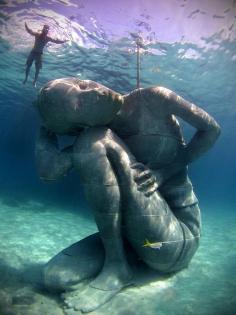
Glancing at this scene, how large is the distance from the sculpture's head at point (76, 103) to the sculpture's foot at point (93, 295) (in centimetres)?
257

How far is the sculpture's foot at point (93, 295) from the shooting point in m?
4.29

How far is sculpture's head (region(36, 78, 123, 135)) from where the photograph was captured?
14.9 ft

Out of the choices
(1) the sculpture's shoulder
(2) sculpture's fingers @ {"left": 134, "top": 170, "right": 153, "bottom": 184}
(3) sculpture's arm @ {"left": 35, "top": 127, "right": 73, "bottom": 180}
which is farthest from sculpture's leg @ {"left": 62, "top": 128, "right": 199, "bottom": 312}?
(1) the sculpture's shoulder

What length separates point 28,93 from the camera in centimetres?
2861

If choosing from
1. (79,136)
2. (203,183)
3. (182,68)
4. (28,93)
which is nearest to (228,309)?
(79,136)

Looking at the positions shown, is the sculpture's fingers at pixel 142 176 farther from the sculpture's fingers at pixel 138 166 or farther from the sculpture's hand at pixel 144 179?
the sculpture's fingers at pixel 138 166

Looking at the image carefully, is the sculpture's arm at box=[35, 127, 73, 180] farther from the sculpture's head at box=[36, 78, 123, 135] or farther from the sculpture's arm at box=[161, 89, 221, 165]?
the sculpture's arm at box=[161, 89, 221, 165]

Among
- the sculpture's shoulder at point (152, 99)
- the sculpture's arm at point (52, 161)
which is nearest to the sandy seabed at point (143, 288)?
the sculpture's arm at point (52, 161)

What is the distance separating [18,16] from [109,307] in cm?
1486

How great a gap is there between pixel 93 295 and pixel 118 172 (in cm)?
193

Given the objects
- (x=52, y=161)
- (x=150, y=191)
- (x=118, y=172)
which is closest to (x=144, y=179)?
(x=150, y=191)

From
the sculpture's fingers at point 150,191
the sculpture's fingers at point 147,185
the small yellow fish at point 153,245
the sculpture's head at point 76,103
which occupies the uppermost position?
the sculpture's head at point 76,103

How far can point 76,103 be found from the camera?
14.9 feet

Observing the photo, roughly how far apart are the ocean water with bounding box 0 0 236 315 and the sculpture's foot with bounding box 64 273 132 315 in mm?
101
